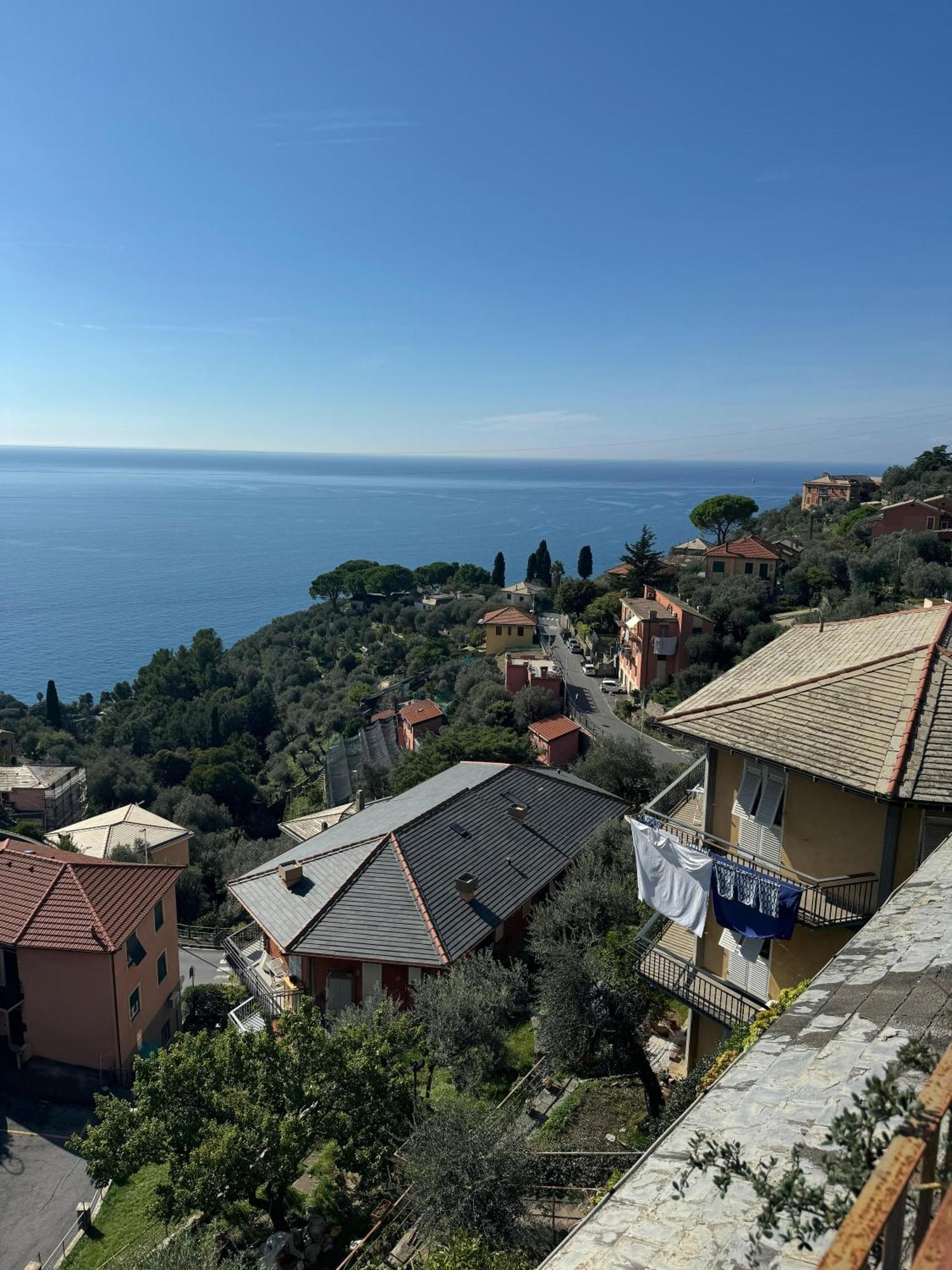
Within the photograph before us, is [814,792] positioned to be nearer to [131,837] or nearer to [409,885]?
[409,885]

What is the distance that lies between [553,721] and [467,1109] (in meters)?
28.2

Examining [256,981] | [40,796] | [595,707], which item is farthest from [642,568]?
[256,981]

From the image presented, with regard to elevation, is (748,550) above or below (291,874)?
above

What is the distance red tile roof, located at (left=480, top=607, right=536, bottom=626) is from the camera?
2199 inches

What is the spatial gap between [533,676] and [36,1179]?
105 ft

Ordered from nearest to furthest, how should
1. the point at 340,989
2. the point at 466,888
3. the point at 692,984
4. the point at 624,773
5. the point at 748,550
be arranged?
the point at 692,984 < the point at 340,989 < the point at 466,888 < the point at 624,773 < the point at 748,550

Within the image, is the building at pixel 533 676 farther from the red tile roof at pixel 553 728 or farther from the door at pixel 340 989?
the door at pixel 340 989

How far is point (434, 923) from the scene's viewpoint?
16.3 meters

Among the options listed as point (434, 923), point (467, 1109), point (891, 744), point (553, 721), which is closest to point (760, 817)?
point (891, 744)

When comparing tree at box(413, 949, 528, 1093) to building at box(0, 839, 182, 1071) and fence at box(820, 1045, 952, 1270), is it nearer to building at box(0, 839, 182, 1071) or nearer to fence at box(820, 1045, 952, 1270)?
building at box(0, 839, 182, 1071)

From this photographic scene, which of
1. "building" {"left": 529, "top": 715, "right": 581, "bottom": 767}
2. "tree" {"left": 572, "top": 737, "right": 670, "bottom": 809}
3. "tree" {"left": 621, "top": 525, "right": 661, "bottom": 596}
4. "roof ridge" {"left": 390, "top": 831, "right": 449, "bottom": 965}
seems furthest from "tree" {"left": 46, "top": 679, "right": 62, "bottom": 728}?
"roof ridge" {"left": 390, "top": 831, "right": 449, "bottom": 965}

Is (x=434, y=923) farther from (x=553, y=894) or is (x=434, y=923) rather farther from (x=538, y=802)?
(x=538, y=802)

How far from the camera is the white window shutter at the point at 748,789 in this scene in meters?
9.71

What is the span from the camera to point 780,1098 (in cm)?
353
